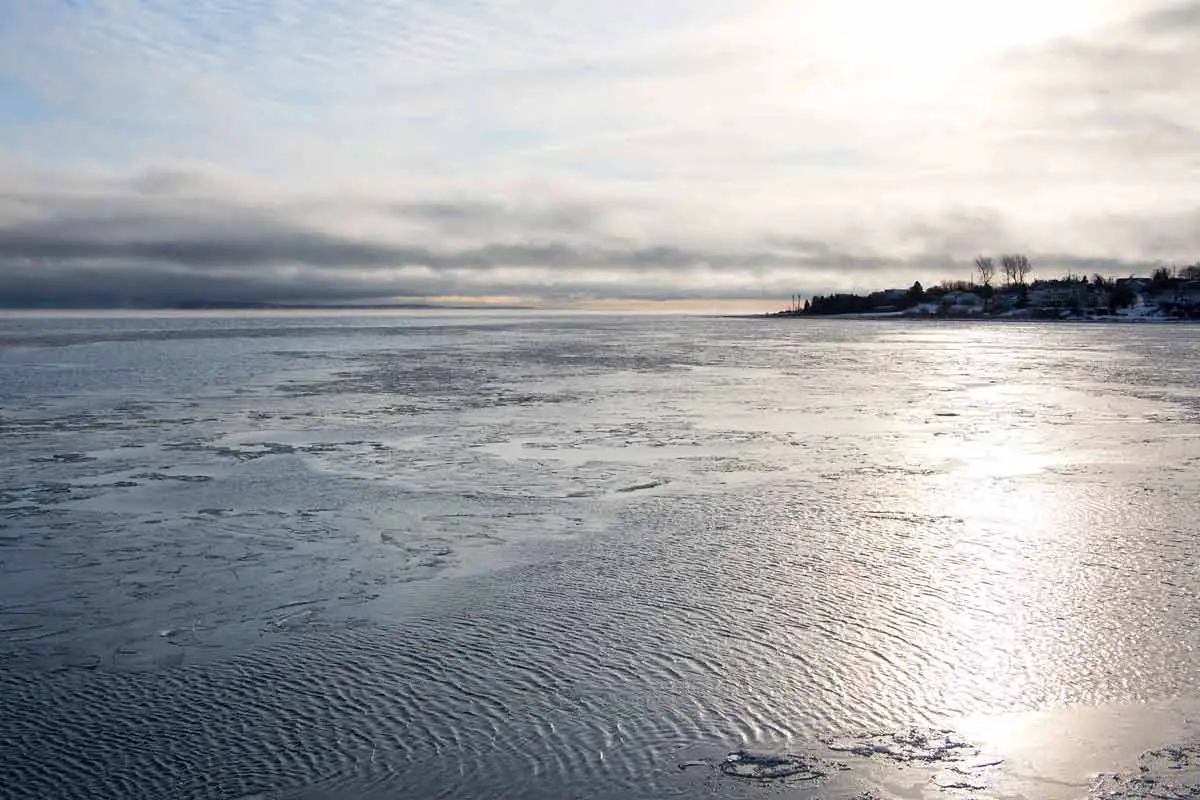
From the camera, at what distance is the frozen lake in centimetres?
302

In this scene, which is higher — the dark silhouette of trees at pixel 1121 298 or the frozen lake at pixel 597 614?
the dark silhouette of trees at pixel 1121 298

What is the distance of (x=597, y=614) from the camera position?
4414mm

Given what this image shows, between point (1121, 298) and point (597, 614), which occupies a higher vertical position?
point (1121, 298)

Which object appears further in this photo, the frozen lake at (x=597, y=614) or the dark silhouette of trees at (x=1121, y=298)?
the dark silhouette of trees at (x=1121, y=298)

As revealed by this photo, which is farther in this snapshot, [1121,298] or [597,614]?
[1121,298]

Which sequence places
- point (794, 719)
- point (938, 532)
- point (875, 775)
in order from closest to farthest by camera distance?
point (875, 775) → point (794, 719) → point (938, 532)

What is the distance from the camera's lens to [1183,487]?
7160mm

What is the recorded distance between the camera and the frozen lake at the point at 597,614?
3.02m

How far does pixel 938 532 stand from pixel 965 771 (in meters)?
3.08

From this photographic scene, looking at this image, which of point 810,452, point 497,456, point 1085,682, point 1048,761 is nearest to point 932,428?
point 810,452

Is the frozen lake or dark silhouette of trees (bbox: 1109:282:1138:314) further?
dark silhouette of trees (bbox: 1109:282:1138:314)

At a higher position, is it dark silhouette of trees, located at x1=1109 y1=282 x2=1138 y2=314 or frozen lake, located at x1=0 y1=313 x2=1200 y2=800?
dark silhouette of trees, located at x1=1109 y1=282 x2=1138 y2=314

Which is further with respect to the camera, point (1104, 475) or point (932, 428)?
point (932, 428)

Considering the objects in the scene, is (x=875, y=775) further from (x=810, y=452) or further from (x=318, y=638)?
(x=810, y=452)
